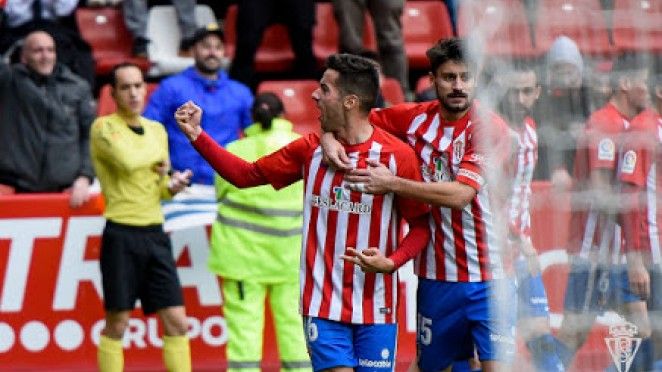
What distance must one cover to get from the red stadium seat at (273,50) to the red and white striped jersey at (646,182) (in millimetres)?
6534

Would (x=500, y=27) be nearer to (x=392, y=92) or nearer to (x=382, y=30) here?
(x=392, y=92)

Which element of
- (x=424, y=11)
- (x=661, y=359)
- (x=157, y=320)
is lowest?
(x=157, y=320)

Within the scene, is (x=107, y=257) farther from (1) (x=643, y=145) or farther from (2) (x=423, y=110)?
(1) (x=643, y=145)

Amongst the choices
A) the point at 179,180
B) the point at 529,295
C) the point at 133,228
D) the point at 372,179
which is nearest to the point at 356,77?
the point at 372,179

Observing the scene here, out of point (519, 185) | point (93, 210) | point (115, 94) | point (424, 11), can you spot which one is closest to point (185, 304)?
point (93, 210)

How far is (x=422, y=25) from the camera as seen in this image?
37.3ft

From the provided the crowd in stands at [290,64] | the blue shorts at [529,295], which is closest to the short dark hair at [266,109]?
the crowd in stands at [290,64]

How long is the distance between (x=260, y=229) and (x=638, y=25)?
167 inches

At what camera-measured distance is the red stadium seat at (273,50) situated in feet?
36.0

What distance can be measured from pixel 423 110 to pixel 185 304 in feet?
10.2

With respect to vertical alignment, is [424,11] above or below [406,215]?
above

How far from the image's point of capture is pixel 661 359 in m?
4.58

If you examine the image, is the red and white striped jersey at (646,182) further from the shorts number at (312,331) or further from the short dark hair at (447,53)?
the shorts number at (312,331)

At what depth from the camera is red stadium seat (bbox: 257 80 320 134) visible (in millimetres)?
10133
